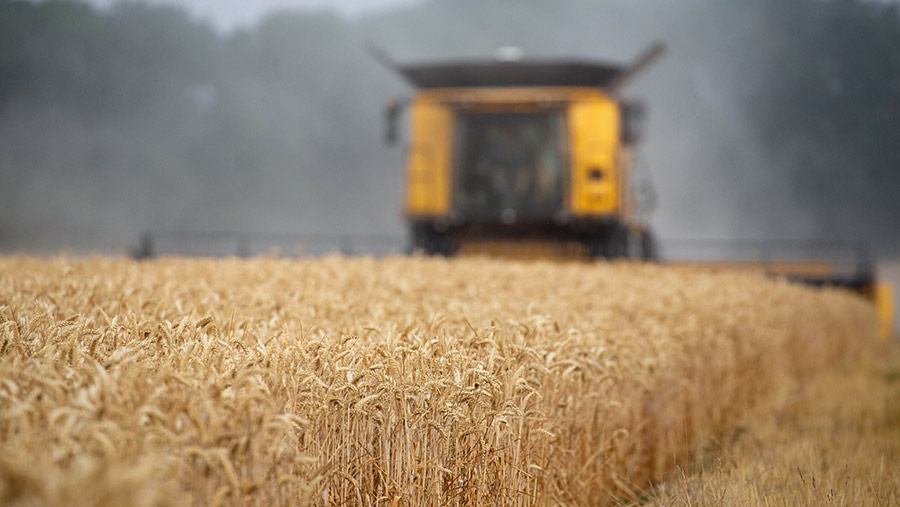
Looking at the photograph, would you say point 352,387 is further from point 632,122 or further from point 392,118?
point 632,122

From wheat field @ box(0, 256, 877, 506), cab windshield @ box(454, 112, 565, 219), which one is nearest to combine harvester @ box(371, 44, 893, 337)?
cab windshield @ box(454, 112, 565, 219)

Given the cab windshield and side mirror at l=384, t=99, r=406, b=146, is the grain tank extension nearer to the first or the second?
the cab windshield

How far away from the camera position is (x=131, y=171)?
47781mm

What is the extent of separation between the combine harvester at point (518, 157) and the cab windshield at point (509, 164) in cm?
1

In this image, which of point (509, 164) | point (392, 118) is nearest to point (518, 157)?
point (509, 164)

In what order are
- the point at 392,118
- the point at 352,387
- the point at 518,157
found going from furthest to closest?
the point at 518,157
the point at 392,118
the point at 352,387

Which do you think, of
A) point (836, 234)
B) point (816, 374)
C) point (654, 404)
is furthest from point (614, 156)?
point (836, 234)

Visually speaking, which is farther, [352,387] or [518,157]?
[518,157]

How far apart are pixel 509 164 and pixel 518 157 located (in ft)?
0.48

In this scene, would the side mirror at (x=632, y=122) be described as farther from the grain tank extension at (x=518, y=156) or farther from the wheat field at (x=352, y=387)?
the wheat field at (x=352, y=387)

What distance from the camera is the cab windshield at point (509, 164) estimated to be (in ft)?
37.9

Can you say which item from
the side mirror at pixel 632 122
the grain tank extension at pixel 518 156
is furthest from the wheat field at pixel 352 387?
the grain tank extension at pixel 518 156

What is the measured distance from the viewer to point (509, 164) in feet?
38.3

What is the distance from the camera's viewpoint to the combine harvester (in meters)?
11.4
